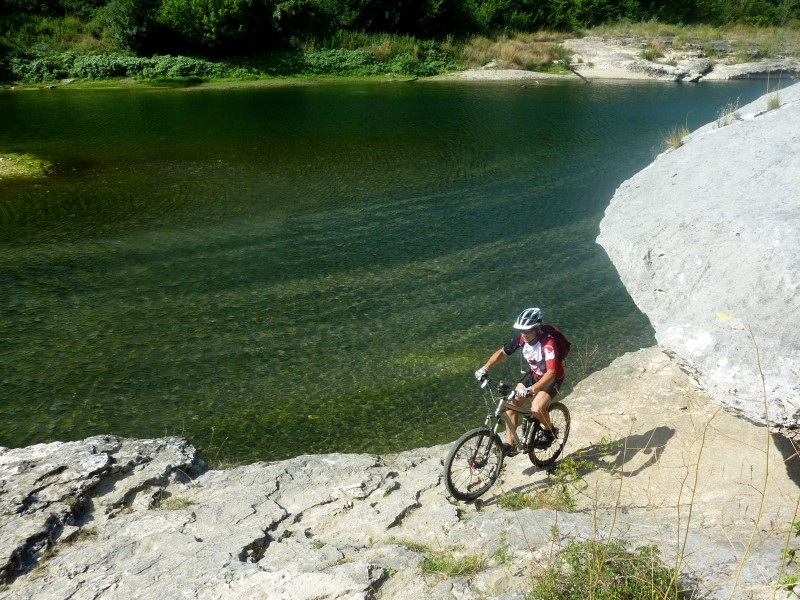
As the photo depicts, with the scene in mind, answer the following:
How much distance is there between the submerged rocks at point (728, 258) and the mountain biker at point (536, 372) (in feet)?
3.80

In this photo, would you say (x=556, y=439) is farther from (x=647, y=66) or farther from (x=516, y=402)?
(x=647, y=66)

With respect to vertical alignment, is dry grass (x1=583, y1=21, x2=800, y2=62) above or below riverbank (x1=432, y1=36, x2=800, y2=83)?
above

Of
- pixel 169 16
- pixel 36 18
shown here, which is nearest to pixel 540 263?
pixel 169 16

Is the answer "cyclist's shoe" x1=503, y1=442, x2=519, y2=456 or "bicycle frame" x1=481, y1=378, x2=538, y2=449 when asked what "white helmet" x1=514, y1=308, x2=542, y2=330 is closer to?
"bicycle frame" x1=481, y1=378, x2=538, y2=449

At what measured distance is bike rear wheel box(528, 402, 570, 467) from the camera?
8.28 meters

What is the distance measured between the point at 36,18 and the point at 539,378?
156ft

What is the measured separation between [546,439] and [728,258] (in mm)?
3041

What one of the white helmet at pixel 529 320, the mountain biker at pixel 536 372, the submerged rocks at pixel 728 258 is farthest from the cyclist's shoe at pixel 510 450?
the submerged rocks at pixel 728 258

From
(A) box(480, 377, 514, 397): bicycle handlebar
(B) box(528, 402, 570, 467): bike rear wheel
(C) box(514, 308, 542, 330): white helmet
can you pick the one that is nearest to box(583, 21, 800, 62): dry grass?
(B) box(528, 402, 570, 467): bike rear wheel

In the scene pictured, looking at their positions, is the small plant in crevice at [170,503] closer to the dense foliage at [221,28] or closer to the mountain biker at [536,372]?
the mountain biker at [536,372]

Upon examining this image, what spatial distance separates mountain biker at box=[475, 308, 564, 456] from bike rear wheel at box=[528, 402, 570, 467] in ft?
1.46

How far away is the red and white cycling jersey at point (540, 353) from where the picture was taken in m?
7.54

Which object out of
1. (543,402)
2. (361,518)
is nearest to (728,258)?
(543,402)

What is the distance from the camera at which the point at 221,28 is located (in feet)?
139
